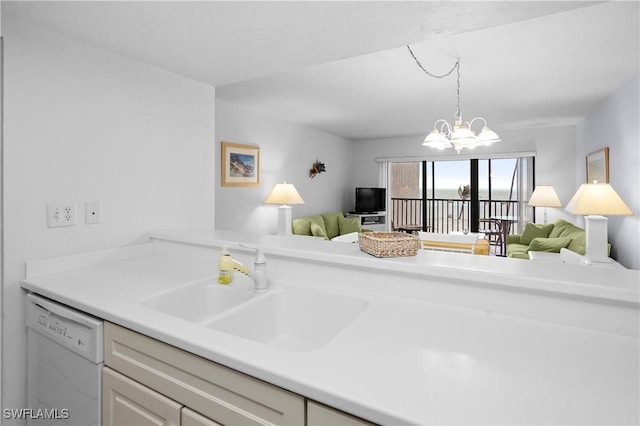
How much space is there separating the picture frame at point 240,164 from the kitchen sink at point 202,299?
8.79ft

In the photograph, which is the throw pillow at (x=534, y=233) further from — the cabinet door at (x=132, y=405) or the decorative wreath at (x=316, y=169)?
the cabinet door at (x=132, y=405)

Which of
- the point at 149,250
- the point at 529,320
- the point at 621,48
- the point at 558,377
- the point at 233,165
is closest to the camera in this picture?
the point at 558,377

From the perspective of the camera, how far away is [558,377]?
78 centimetres

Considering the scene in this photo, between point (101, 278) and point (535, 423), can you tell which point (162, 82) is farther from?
point (535, 423)

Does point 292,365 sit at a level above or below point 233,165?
below

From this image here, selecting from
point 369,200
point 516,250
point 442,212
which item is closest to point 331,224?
point 369,200

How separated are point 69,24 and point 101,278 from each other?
1232 mm

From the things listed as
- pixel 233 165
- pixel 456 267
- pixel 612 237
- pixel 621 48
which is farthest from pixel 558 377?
pixel 612 237

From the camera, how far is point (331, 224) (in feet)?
19.1

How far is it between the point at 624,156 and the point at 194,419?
4425 mm

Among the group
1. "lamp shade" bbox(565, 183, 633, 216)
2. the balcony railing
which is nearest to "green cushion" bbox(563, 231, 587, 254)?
"lamp shade" bbox(565, 183, 633, 216)

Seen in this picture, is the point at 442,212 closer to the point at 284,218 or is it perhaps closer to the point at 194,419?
the point at 284,218

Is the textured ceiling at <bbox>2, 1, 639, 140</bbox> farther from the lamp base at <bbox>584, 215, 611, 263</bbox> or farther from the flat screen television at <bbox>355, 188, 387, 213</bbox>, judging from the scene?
the flat screen television at <bbox>355, 188, 387, 213</bbox>

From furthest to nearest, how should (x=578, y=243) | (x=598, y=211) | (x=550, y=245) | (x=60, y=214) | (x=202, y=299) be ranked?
(x=550, y=245), (x=578, y=243), (x=598, y=211), (x=60, y=214), (x=202, y=299)
